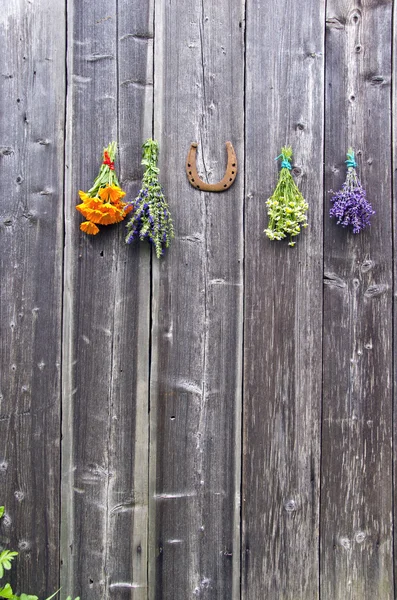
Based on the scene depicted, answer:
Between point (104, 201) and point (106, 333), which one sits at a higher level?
point (104, 201)

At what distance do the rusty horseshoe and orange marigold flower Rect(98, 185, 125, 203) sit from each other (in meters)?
0.27

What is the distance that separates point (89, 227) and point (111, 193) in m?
0.14

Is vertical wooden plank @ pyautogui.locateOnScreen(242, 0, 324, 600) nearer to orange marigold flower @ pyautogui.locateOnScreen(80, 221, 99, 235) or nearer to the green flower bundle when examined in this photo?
the green flower bundle

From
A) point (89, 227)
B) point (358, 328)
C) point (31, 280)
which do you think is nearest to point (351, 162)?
point (358, 328)

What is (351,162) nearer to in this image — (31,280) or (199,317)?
(199,317)

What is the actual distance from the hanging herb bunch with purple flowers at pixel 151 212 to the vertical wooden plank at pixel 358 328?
62 centimetres

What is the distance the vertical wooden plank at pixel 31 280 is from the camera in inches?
68.7

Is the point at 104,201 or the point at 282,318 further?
the point at 282,318

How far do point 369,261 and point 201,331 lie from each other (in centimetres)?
70

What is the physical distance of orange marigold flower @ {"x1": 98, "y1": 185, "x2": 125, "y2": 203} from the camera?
1.66 meters

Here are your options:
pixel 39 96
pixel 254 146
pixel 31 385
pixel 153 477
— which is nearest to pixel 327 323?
pixel 254 146

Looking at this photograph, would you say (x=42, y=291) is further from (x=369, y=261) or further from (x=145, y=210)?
(x=369, y=261)

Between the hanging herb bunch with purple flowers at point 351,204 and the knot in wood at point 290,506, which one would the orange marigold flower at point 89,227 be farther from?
the knot in wood at point 290,506

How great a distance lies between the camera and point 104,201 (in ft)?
5.54
